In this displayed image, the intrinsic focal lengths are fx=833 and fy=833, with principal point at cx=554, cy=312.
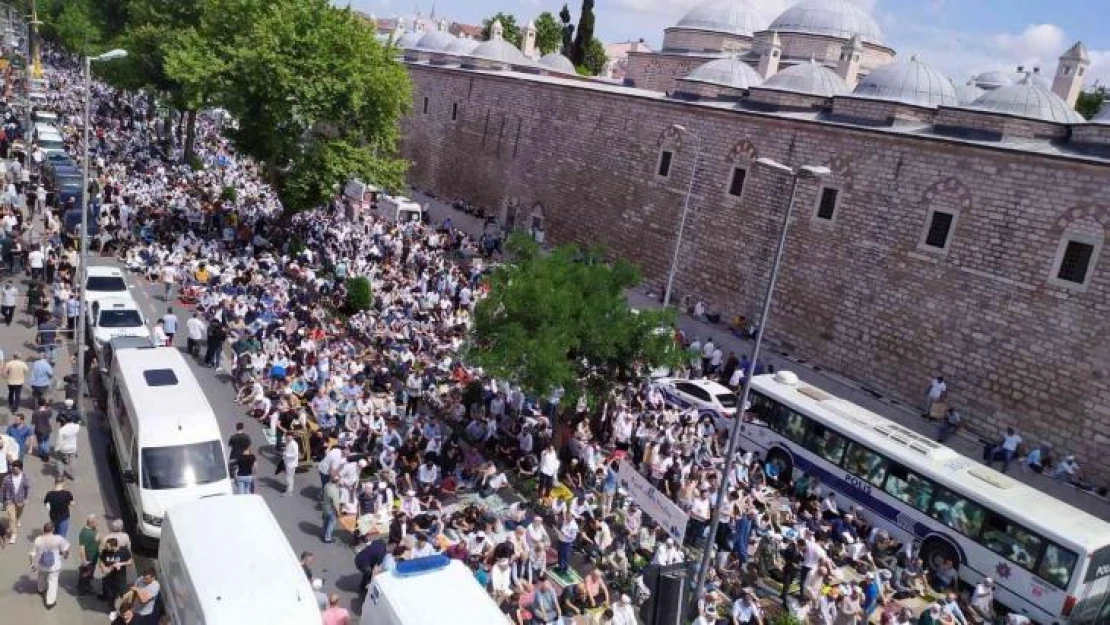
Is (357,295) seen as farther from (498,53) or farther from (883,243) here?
(498,53)

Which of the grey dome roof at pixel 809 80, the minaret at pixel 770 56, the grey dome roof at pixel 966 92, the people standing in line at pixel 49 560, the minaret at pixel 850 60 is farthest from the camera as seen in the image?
the minaret at pixel 770 56

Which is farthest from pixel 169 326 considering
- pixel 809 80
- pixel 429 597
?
pixel 809 80

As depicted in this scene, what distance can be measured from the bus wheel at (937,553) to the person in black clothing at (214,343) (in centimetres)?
1408

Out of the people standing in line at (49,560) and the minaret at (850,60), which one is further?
the minaret at (850,60)

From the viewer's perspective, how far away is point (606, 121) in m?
31.4

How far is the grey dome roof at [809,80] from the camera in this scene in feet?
92.5

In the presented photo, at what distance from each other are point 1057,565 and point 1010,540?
0.72m

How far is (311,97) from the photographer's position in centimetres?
2523

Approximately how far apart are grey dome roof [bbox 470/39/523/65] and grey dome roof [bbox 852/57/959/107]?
25328 mm

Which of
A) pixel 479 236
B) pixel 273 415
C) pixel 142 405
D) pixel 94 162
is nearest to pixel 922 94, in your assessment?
pixel 479 236

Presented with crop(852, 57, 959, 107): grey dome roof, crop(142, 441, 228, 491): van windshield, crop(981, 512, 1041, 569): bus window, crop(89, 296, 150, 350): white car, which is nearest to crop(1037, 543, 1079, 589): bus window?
crop(981, 512, 1041, 569): bus window

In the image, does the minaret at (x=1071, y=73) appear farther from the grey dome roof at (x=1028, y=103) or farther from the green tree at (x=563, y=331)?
the green tree at (x=563, y=331)

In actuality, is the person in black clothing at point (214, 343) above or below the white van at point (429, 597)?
below

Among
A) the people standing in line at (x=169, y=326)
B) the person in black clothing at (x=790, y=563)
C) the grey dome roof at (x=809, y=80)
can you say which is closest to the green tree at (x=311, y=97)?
the people standing in line at (x=169, y=326)
